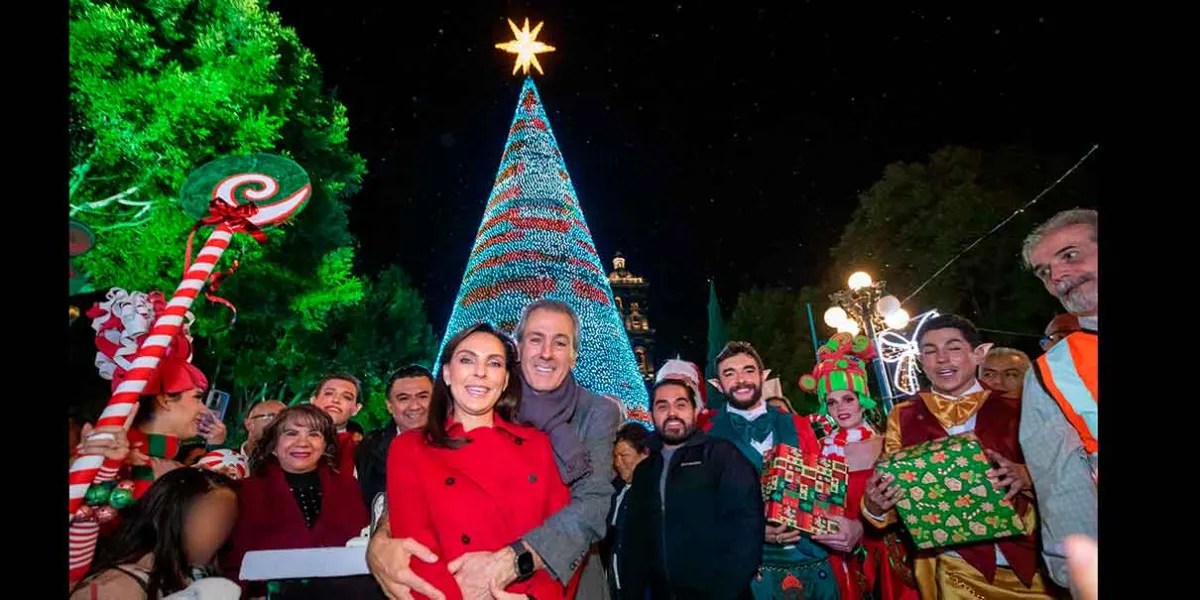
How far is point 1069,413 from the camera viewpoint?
2311 mm

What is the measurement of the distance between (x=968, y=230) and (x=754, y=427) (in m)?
18.6

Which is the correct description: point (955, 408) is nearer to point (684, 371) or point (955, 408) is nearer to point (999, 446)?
point (999, 446)

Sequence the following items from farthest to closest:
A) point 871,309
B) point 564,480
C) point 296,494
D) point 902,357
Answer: point 902,357, point 871,309, point 296,494, point 564,480

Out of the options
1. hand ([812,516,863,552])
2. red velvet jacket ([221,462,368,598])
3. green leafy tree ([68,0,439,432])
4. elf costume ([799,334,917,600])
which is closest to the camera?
red velvet jacket ([221,462,368,598])

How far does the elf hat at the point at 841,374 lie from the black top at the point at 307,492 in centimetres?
351

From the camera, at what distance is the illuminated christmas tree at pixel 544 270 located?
12633mm

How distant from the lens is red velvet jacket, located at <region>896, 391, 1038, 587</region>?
11.6ft

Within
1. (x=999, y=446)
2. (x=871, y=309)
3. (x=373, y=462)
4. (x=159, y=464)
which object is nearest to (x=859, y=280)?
(x=871, y=309)

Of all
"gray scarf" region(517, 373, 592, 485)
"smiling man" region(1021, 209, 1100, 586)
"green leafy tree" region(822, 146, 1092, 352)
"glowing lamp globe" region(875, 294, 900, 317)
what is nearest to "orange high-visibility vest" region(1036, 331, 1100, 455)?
"smiling man" region(1021, 209, 1100, 586)

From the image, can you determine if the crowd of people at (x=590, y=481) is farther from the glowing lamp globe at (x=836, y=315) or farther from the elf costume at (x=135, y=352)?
the glowing lamp globe at (x=836, y=315)

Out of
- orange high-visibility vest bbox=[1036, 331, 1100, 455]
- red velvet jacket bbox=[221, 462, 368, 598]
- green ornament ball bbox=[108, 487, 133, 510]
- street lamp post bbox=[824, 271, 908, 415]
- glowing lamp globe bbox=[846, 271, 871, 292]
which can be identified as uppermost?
glowing lamp globe bbox=[846, 271, 871, 292]

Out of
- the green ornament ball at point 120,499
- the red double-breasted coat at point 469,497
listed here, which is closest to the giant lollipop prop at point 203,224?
the green ornament ball at point 120,499

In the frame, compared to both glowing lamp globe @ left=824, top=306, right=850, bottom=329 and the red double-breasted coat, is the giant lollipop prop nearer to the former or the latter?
the red double-breasted coat

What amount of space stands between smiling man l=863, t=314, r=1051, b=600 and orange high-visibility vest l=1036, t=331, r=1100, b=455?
1.10 metres
